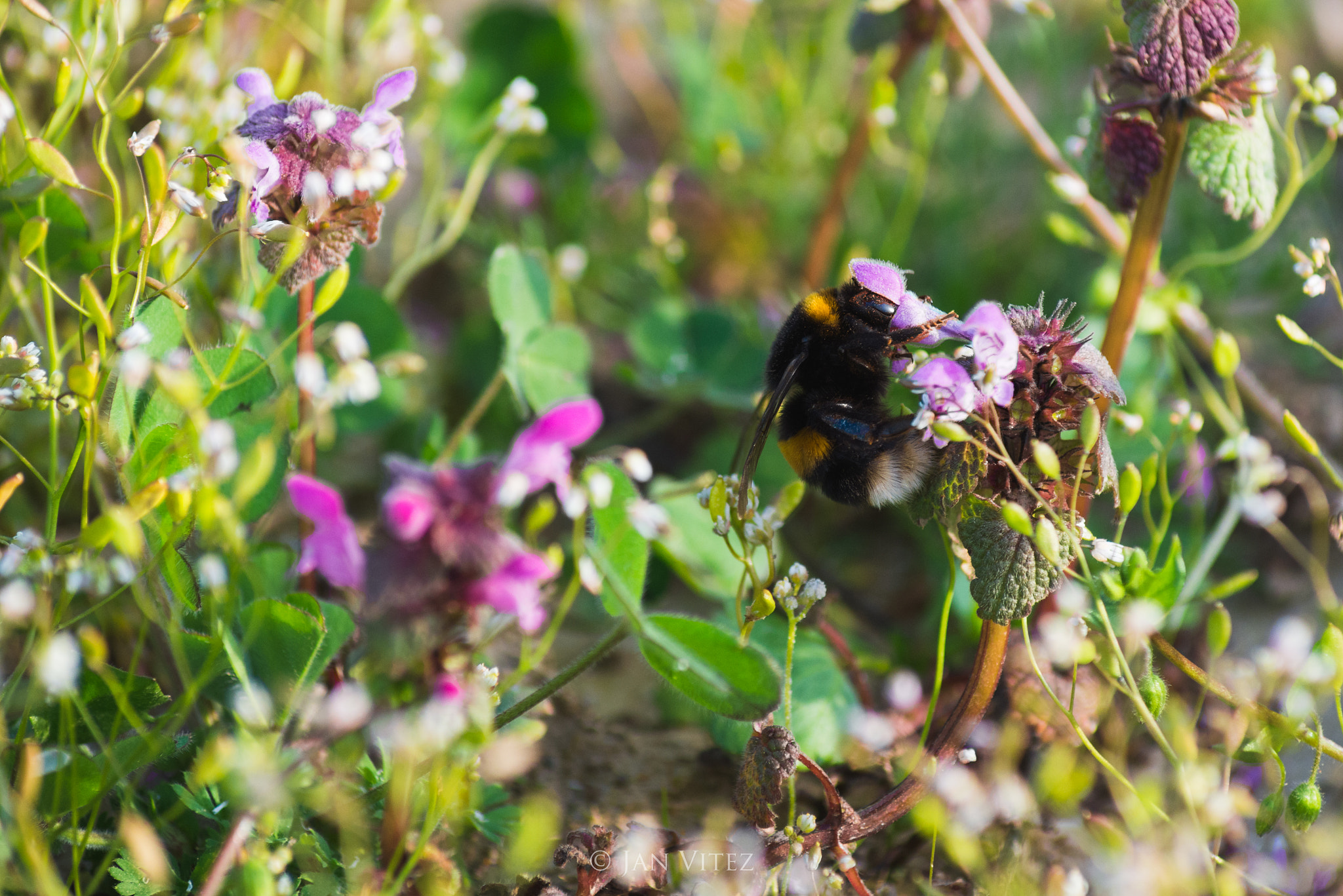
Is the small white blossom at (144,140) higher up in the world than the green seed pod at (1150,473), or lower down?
higher up

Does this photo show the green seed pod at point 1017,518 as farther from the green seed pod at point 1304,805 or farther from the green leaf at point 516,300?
the green leaf at point 516,300

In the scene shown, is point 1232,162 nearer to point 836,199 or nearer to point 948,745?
point 948,745

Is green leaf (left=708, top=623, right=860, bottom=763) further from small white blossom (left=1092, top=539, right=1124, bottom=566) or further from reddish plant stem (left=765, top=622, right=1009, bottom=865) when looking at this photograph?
small white blossom (left=1092, top=539, right=1124, bottom=566)

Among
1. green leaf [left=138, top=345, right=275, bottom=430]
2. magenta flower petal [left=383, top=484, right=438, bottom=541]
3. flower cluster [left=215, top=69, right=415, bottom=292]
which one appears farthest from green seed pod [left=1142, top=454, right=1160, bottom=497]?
green leaf [left=138, top=345, right=275, bottom=430]

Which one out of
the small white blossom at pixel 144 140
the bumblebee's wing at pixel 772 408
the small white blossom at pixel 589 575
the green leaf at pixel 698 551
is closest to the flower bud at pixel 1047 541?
the bumblebee's wing at pixel 772 408

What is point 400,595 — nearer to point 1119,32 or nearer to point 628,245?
point 628,245

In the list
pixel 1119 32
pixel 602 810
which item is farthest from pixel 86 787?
pixel 1119 32


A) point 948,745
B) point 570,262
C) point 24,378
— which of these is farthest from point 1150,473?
point 24,378
